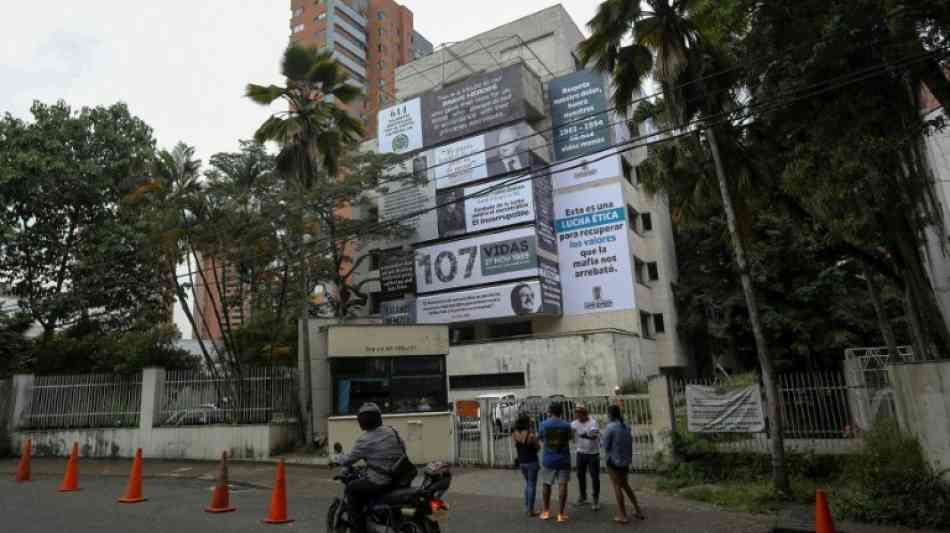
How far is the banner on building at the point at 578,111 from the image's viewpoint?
35031mm

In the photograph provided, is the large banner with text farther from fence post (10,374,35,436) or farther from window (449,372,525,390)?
→ fence post (10,374,35,436)

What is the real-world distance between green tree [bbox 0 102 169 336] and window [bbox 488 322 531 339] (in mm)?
18423

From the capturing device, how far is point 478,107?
37219 millimetres

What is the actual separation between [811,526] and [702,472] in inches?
132

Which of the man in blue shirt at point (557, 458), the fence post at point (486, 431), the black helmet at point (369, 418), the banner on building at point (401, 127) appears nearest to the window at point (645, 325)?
the banner on building at point (401, 127)

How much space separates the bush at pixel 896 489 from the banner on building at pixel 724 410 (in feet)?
6.82

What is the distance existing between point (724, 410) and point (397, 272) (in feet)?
91.5

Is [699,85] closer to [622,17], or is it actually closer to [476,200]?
[622,17]

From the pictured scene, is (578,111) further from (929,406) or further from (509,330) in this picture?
(929,406)

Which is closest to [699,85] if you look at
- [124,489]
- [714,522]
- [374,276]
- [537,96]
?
[714,522]

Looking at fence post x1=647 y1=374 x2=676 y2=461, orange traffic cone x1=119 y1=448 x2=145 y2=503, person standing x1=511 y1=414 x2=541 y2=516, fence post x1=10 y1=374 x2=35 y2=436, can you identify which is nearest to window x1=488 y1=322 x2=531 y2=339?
fence post x1=10 y1=374 x2=35 y2=436

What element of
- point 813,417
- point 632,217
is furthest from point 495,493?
point 632,217

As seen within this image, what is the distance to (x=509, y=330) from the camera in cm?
3728

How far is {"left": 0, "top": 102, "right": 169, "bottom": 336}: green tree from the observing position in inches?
879
